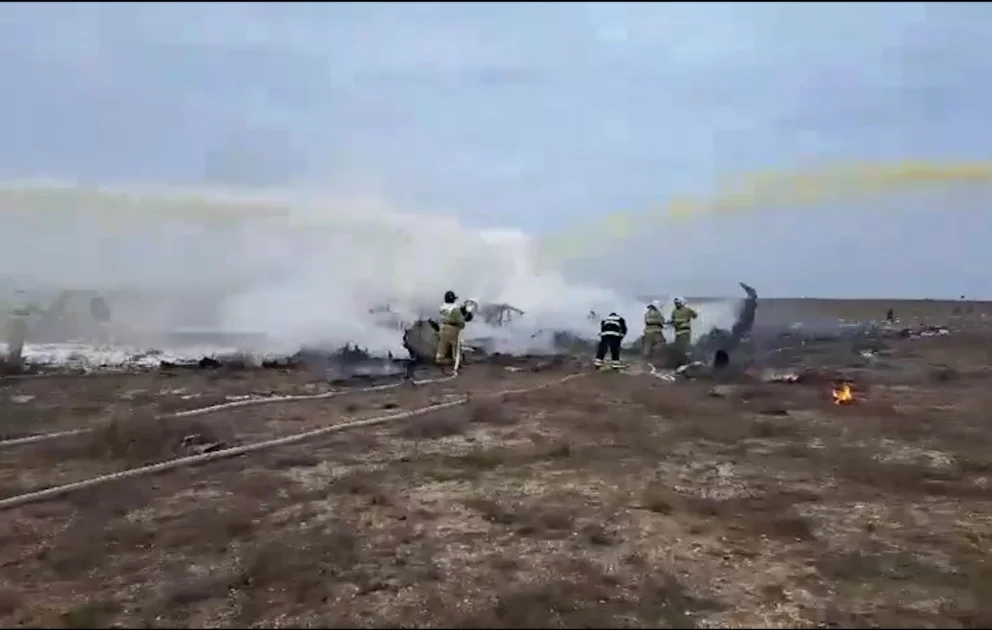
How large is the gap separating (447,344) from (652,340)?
565 cm

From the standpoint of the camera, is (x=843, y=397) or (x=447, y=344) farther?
(x=447, y=344)

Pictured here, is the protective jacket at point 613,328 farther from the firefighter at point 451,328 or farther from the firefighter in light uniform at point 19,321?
the firefighter in light uniform at point 19,321

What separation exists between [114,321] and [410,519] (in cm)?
2318

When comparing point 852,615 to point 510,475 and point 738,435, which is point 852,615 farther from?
point 738,435

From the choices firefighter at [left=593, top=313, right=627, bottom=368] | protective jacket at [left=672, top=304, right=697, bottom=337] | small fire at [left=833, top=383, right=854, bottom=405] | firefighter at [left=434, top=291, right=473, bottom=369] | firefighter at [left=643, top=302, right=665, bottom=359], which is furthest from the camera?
firefighter at [left=643, top=302, right=665, bottom=359]

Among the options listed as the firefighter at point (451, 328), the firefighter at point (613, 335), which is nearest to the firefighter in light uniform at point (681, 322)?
the firefighter at point (613, 335)

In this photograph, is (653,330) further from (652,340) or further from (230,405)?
(230,405)

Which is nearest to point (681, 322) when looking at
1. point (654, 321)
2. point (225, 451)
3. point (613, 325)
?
point (654, 321)

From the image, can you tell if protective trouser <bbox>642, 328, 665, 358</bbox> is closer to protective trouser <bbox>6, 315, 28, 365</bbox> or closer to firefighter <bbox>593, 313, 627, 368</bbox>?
firefighter <bbox>593, 313, 627, 368</bbox>

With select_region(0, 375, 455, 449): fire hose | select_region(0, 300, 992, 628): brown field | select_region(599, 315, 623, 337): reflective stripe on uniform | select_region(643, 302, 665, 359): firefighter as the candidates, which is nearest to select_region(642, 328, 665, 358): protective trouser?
select_region(643, 302, 665, 359): firefighter

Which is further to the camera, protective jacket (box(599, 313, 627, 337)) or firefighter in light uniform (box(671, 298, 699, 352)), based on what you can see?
firefighter in light uniform (box(671, 298, 699, 352))

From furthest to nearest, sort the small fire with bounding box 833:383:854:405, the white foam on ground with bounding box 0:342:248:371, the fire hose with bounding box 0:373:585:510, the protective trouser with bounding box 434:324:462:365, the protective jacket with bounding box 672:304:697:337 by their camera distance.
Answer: the protective jacket with bounding box 672:304:697:337, the white foam on ground with bounding box 0:342:248:371, the protective trouser with bounding box 434:324:462:365, the small fire with bounding box 833:383:854:405, the fire hose with bounding box 0:373:585:510

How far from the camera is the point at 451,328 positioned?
19.3 metres

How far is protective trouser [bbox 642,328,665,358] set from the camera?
2214 centimetres
